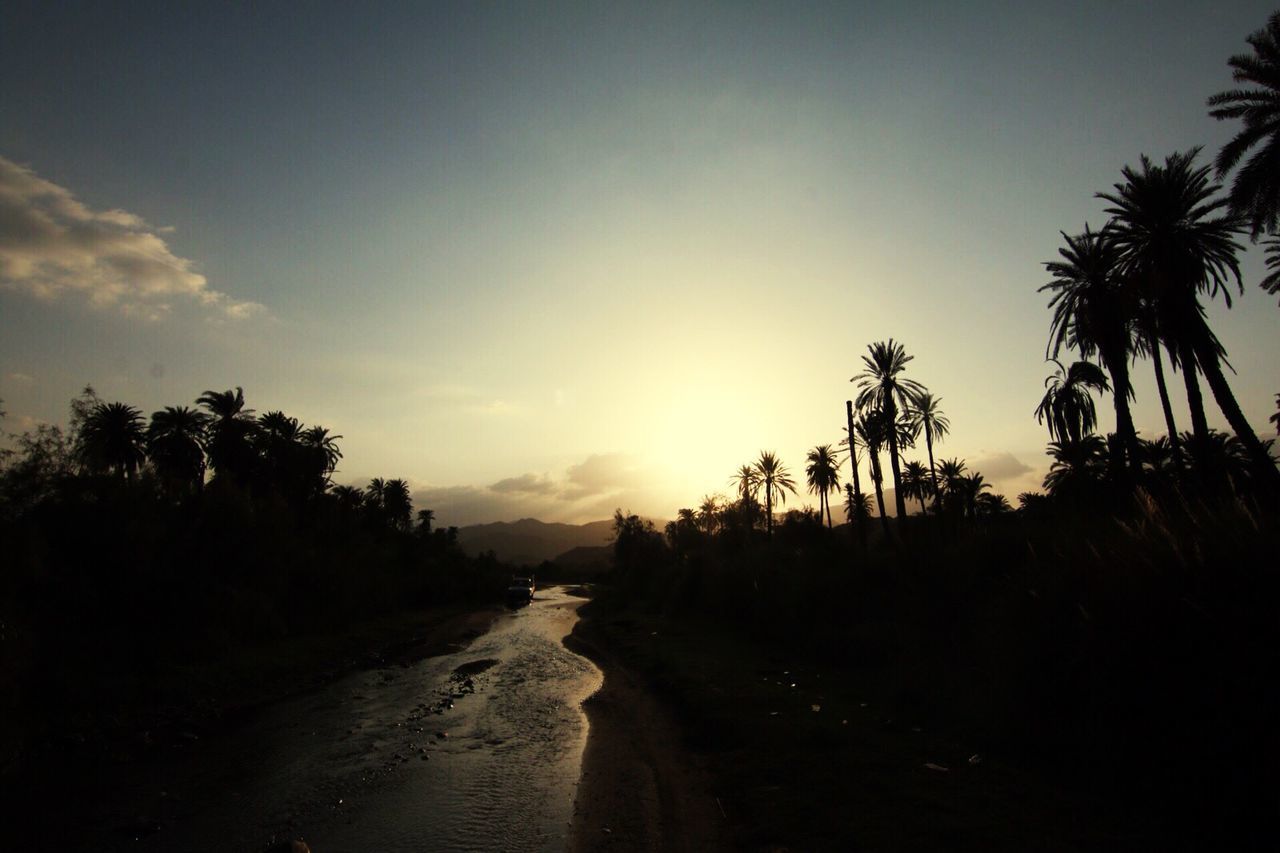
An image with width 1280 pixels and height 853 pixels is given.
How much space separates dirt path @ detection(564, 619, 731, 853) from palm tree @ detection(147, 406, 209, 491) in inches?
1853

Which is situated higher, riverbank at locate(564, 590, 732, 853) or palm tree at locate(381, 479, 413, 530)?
palm tree at locate(381, 479, 413, 530)

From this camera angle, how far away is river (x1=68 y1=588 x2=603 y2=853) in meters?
7.77

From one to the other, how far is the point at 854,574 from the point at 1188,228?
18.1 m

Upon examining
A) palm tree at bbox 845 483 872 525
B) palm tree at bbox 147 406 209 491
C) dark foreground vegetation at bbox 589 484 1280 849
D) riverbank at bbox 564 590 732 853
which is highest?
palm tree at bbox 147 406 209 491

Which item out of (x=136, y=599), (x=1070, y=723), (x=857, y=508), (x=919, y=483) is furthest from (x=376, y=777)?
(x=919, y=483)

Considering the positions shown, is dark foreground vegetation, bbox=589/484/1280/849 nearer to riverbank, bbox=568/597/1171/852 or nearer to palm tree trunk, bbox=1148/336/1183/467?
riverbank, bbox=568/597/1171/852

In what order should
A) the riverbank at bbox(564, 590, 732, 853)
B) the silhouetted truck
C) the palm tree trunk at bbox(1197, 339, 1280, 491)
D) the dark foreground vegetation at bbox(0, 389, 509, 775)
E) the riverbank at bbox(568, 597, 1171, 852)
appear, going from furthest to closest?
the silhouetted truck, the palm tree trunk at bbox(1197, 339, 1280, 491), the dark foreground vegetation at bbox(0, 389, 509, 775), the riverbank at bbox(564, 590, 732, 853), the riverbank at bbox(568, 597, 1171, 852)

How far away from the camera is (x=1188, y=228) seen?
79.3 feet

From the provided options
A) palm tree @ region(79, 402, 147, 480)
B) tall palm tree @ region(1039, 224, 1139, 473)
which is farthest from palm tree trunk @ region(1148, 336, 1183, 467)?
palm tree @ region(79, 402, 147, 480)

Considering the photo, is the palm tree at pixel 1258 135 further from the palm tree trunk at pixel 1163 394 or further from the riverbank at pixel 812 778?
the riverbank at pixel 812 778

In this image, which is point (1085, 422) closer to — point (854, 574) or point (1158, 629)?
point (854, 574)

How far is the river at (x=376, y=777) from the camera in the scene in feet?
25.5

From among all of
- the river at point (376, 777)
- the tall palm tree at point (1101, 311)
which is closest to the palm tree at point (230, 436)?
the river at point (376, 777)

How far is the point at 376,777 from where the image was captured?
32.9 feet
